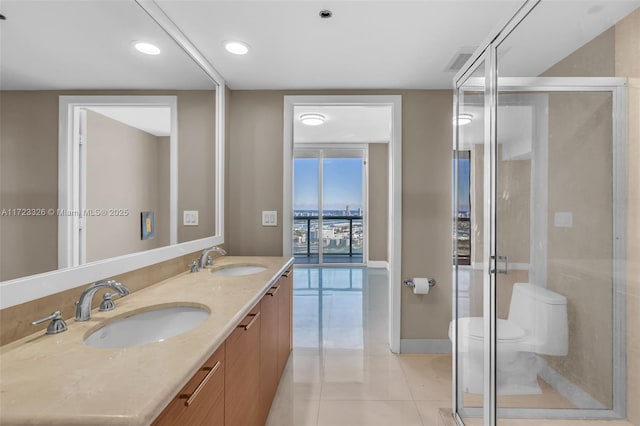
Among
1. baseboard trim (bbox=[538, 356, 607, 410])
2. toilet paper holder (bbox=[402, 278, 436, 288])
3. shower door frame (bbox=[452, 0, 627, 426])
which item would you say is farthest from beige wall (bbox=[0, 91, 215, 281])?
toilet paper holder (bbox=[402, 278, 436, 288])

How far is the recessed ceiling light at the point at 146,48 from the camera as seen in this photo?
4.97 ft

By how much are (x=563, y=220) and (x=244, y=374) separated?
1490 millimetres

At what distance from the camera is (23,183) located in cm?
95

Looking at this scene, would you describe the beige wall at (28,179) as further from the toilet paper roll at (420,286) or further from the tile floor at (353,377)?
the toilet paper roll at (420,286)

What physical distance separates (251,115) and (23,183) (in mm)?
2032

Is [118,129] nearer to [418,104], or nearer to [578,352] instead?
[578,352]

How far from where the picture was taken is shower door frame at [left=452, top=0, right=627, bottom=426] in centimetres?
110

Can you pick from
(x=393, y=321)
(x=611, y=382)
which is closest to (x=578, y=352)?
(x=611, y=382)

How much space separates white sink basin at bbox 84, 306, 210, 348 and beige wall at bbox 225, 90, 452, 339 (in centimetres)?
144

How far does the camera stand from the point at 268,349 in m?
1.79

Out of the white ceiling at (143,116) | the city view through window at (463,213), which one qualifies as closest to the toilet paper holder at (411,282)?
the city view through window at (463,213)

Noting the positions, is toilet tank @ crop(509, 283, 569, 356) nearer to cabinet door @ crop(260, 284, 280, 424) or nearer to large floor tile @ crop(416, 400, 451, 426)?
large floor tile @ crop(416, 400, 451, 426)

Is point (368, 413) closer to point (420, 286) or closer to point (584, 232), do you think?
point (420, 286)

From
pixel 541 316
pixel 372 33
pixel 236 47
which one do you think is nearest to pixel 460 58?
pixel 372 33
